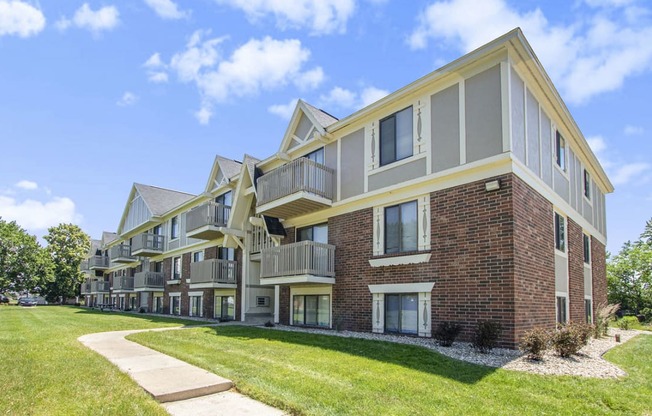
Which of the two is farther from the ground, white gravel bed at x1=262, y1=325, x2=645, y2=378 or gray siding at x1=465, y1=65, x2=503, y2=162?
gray siding at x1=465, y1=65, x2=503, y2=162

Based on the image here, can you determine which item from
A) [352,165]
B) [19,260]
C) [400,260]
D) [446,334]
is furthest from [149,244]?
[19,260]

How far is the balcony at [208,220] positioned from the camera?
838 inches

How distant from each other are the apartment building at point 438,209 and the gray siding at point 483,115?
0.03 m

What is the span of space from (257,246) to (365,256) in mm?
8036

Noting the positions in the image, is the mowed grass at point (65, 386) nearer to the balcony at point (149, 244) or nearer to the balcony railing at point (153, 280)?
the balcony railing at point (153, 280)

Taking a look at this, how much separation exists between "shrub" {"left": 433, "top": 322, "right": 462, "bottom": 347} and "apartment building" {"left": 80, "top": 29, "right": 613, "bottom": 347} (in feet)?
1.41

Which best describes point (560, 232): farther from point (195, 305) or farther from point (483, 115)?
point (195, 305)

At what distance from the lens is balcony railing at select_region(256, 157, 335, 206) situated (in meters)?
14.7

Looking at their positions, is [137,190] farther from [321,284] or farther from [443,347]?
[443,347]

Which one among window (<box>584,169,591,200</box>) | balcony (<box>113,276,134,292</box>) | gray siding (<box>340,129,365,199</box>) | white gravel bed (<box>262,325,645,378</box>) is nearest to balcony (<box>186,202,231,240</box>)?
gray siding (<box>340,129,365,199</box>)

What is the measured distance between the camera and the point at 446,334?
10.1 m

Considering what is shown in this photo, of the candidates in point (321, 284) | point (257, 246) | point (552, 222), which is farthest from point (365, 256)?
point (257, 246)

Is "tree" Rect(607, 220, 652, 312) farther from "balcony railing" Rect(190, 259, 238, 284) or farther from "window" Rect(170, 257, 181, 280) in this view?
"window" Rect(170, 257, 181, 280)

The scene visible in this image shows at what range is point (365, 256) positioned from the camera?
13766 millimetres
